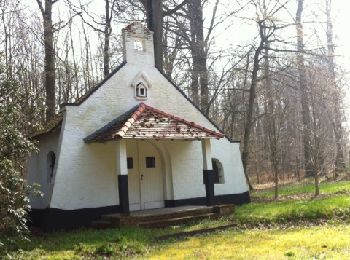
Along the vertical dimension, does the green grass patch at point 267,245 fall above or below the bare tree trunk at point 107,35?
below

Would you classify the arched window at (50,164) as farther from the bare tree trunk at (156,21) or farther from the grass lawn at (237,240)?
the bare tree trunk at (156,21)

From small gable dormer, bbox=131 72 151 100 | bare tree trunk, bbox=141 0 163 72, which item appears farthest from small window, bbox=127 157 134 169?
bare tree trunk, bbox=141 0 163 72

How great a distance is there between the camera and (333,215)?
14.3 meters

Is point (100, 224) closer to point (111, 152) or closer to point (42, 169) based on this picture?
point (111, 152)

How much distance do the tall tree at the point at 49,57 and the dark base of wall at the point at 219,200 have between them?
9193 millimetres

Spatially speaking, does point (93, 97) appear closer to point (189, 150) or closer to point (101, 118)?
point (101, 118)

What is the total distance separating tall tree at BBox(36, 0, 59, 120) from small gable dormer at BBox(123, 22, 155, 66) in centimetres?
783

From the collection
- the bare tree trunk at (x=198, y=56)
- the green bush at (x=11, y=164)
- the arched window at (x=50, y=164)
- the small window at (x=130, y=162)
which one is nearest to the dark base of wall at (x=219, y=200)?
the small window at (x=130, y=162)

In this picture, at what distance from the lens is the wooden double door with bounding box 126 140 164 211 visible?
17375mm

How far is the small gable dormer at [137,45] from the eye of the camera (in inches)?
684

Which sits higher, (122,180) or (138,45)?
(138,45)

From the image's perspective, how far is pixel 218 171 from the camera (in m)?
19.8

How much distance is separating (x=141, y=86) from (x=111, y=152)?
2731mm

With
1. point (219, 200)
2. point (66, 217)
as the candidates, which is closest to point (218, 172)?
point (219, 200)
